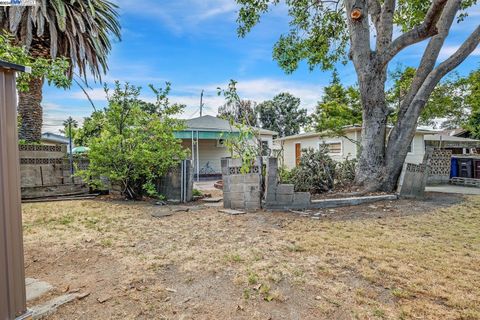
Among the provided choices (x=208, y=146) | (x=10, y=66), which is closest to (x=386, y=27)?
(x=10, y=66)

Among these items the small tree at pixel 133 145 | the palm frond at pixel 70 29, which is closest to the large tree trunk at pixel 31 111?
the palm frond at pixel 70 29

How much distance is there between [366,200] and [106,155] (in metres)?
6.89

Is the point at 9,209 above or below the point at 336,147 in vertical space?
below

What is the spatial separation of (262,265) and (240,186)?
Result: 3.33 metres

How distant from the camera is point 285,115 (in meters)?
33.7

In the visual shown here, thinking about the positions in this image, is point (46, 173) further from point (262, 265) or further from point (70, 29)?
point (262, 265)

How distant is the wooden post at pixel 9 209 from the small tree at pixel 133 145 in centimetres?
535

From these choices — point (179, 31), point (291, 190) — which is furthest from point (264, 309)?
point (179, 31)

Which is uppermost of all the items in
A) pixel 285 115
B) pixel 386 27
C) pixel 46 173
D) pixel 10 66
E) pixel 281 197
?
pixel 285 115

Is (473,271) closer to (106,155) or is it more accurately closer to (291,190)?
(291,190)

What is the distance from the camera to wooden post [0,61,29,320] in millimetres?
1859

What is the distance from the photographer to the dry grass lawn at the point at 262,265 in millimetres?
2299

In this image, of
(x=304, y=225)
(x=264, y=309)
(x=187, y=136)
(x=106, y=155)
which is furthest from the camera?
(x=187, y=136)

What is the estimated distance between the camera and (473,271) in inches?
117
